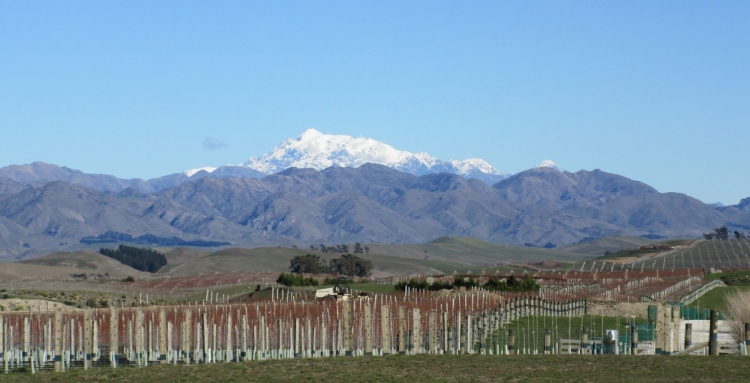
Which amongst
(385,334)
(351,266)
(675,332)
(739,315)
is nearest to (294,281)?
(739,315)

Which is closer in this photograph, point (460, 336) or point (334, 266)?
point (460, 336)

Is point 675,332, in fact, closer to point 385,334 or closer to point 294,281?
point 385,334

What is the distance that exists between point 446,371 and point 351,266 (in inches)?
5229

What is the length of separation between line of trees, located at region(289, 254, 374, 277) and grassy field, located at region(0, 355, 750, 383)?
4845 inches

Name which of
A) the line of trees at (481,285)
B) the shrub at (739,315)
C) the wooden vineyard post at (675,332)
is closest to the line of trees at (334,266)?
the line of trees at (481,285)

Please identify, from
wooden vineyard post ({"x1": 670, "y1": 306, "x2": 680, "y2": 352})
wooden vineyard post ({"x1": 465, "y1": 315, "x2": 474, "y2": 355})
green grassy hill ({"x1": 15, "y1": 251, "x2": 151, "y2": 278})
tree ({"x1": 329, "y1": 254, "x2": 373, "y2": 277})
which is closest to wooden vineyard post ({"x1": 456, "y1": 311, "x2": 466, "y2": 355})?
wooden vineyard post ({"x1": 465, "y1": 315, "x2": 474, "y2": 355})

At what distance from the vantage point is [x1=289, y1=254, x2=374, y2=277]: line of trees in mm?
156275

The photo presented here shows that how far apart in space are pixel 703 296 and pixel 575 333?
28519mm

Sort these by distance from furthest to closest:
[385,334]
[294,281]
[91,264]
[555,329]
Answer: [91,264] → [294,281] → [555,329] → [385,334]

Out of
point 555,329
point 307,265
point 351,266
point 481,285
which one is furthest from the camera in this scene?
point 351,266

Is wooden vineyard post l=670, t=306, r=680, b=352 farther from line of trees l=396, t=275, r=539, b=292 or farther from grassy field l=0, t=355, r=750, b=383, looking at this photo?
line of trees l=396, t=275, r=539, b=292

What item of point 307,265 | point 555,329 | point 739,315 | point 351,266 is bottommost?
point 555,329

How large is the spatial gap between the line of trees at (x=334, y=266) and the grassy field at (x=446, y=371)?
123072 mm

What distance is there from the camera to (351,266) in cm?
16250
